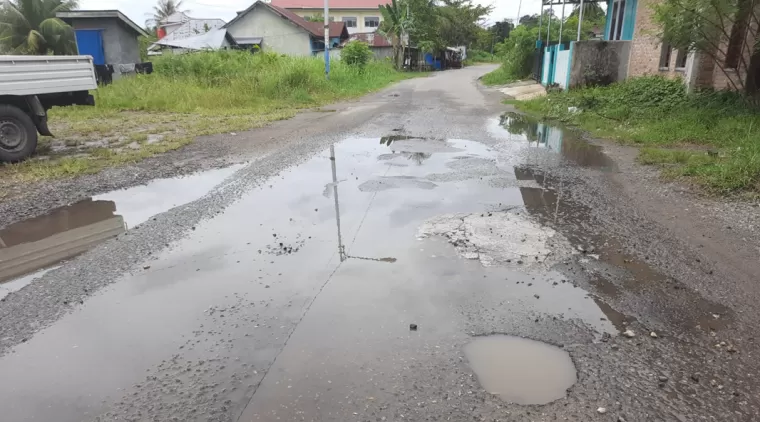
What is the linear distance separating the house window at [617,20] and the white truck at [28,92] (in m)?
16.9

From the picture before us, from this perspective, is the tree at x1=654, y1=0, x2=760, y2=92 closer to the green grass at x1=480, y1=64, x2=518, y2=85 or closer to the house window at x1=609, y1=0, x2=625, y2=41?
the house window at x1=609, y1=0, x2=625, y2=41

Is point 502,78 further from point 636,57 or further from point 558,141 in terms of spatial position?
point 558,141

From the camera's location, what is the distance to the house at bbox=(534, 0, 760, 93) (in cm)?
1102

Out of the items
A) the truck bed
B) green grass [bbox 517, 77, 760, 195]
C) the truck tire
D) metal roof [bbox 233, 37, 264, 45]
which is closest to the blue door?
metal roof [bbox 233, 37, 264, 45]

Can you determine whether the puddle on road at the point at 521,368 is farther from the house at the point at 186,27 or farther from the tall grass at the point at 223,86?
the house at the point at 186,27

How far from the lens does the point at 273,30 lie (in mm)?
35469

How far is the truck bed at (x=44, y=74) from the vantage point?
740 centimetres

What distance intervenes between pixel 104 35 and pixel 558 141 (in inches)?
823

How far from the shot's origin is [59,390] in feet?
8.42

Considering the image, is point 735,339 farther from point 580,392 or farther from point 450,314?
point 450,314

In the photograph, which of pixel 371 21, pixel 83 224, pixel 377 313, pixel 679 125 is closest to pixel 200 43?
pixel 679 125

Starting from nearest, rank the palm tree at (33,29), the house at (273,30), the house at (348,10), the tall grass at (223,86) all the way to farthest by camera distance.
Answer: the tall grass at (223,86) → the palm tree at (33,29) → the house at (273,30) → the house at (348,10)

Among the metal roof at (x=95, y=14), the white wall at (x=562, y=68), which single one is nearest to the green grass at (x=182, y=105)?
the metal roof at (x=95, y=14)

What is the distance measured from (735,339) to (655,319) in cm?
43
